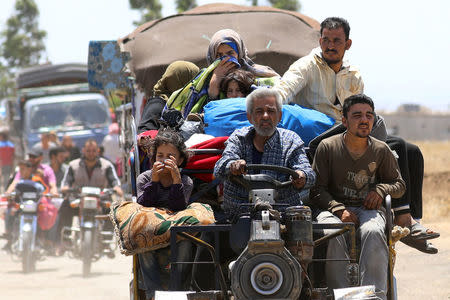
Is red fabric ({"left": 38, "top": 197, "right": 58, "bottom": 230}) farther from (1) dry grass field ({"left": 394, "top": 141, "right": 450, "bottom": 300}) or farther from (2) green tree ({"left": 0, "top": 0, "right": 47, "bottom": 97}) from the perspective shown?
(2) green tree ({"left": 0, "top": 0, "right": 47, "bottom": 97})

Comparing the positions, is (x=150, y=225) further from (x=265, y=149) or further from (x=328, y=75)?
(x=328, y=75)

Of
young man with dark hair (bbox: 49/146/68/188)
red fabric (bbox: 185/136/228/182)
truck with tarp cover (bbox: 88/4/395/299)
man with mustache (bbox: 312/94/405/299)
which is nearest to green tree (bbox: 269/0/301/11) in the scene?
young man with dark hair (bbox: 49/146/68/188)

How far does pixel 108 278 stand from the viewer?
1155 cm

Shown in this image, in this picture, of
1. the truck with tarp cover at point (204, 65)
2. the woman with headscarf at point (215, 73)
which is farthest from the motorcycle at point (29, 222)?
the woman with headscarf at point (215, 73)

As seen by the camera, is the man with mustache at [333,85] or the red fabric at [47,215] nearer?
the man with mustache at [333,85]

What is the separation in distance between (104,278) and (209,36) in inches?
137

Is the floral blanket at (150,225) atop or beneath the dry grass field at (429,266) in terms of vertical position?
atop

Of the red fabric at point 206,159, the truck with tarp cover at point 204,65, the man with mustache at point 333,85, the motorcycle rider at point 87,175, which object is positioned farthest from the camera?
the motorcycle rider at point 87,175

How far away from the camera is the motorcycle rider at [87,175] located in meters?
12.9

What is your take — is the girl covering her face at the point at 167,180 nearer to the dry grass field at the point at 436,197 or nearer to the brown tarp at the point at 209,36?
the brown tarp at the point at 209,36

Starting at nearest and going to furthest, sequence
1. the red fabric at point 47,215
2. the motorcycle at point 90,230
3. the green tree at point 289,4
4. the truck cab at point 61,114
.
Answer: the motorcycle at point 90,230, the red fabric at point 47,215, the truck cab at point 61,114, the green tree at point 289,4

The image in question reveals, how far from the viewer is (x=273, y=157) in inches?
238

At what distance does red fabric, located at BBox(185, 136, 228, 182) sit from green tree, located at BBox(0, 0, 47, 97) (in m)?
41.6

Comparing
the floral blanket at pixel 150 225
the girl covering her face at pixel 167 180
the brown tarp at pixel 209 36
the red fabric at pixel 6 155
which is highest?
the brown tarp at pixel 209 36
